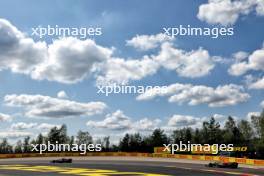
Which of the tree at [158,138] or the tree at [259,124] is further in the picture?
the tree at [158,138]

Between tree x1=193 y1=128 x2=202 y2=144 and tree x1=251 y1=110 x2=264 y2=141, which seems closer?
tree x1=251 y1=110 x2=264 y2=141

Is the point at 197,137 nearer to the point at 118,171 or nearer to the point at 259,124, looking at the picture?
the point at 259,124

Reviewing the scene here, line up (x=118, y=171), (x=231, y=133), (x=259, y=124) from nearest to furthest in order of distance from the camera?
(x=118, y=171) < (x=259, y=124) < (x=231, y=133)

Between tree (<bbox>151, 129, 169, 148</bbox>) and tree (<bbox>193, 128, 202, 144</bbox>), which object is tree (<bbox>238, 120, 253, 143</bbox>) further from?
tree (<bbox>151, 129, 169, 148</bbox>)

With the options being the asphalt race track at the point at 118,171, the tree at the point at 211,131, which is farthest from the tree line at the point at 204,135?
the asphalt race track at the point at 118,171

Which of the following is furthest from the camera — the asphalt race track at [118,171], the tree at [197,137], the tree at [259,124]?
the tree at [197,137]

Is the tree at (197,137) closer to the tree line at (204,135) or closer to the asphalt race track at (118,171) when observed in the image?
the tree line at (204,135)

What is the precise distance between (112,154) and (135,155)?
14.7 ft

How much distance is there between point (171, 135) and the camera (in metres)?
181

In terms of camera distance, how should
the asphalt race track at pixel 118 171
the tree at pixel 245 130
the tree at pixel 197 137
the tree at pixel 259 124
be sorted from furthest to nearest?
the tree at pixel 197 137
the tree at pixel 245 130
the tree at pixel 259 124
the asphalt race track at pixel 118 171

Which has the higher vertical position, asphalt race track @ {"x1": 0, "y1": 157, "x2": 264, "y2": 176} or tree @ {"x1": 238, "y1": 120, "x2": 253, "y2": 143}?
tree @ {"x1": 238, "y1": 120, "x2": 253, "y2": 143}

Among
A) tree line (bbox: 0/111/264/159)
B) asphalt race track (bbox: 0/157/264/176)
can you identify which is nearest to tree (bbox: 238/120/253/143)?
tree line (bbox: 0/111/264/159)

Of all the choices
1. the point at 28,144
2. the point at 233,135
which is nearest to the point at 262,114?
the point at 233,135

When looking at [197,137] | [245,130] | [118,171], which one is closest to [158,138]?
[197,137]
